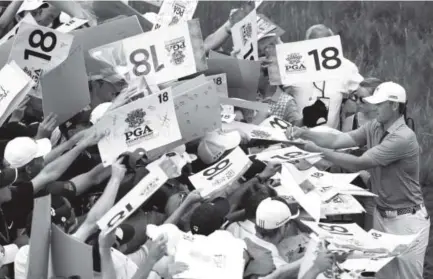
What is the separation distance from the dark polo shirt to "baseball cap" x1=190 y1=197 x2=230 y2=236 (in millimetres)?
2012

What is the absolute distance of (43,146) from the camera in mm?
9312

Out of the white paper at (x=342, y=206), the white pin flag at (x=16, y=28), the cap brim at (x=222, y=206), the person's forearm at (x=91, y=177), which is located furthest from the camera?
the white pin flag at (x=16, y=28)

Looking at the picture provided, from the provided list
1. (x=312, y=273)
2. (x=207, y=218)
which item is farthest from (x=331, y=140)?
(x=312, y=273)

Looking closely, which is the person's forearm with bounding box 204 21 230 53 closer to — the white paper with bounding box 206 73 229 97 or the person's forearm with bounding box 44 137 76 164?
the white paper with bounding box 206 73 229 97

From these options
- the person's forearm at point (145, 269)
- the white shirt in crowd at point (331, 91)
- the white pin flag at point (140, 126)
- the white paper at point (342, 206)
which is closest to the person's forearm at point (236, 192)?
the white pin flag at point (140, 126)

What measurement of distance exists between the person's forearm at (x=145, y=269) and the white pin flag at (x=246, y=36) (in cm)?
413

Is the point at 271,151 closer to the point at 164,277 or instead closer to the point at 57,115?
the point at 57,115

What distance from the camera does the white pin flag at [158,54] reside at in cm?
1010

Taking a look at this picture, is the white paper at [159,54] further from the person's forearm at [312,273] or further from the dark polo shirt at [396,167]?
the person's forearm at [312,273]

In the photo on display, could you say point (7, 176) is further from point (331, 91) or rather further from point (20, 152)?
point (331, 91)

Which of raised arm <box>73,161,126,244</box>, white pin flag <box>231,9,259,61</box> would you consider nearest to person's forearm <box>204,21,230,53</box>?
white pin flag <box>231,9,259,61</box>

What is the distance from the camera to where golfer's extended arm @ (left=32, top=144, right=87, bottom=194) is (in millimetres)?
9008

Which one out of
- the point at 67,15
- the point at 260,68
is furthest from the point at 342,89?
the point at 67,15

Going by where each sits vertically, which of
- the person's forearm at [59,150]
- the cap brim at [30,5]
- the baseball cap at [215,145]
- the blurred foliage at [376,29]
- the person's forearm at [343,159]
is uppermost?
the cap brim at [30,5]
